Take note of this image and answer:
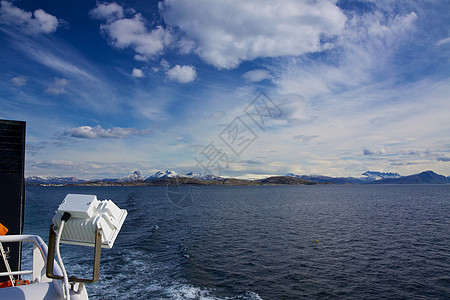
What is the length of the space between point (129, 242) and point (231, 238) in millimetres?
11766

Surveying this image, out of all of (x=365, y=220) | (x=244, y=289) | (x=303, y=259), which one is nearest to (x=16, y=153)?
(x=244, y=289)

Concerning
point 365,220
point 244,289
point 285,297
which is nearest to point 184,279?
point 244,289

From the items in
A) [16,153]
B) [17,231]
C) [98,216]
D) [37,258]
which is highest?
[16,153]

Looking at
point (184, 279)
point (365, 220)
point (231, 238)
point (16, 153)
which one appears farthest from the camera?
point (365, 220)

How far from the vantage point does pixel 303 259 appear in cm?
2389

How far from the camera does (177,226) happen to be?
40188 millimetres

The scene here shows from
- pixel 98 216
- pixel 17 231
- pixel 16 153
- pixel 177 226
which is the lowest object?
pixel 177 226

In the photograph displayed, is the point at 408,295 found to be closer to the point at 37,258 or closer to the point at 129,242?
the point at 37,258

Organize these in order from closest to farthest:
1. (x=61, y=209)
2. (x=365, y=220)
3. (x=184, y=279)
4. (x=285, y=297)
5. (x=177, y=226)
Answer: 1. (x=61, y=209)
2. (x=285, y=297)
3. (x=184, y=279)
4. (x=177, y=226)
5. (x=365, y=220)

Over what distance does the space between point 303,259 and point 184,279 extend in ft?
36.6

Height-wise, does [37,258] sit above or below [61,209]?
below

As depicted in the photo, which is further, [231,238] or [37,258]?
[231,238]

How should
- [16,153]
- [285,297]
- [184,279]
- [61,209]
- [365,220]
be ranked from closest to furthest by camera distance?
[61,209]
[16,153]
[285,297]
[184,279]
[365,220]

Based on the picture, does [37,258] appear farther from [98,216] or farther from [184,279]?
[184,279]
